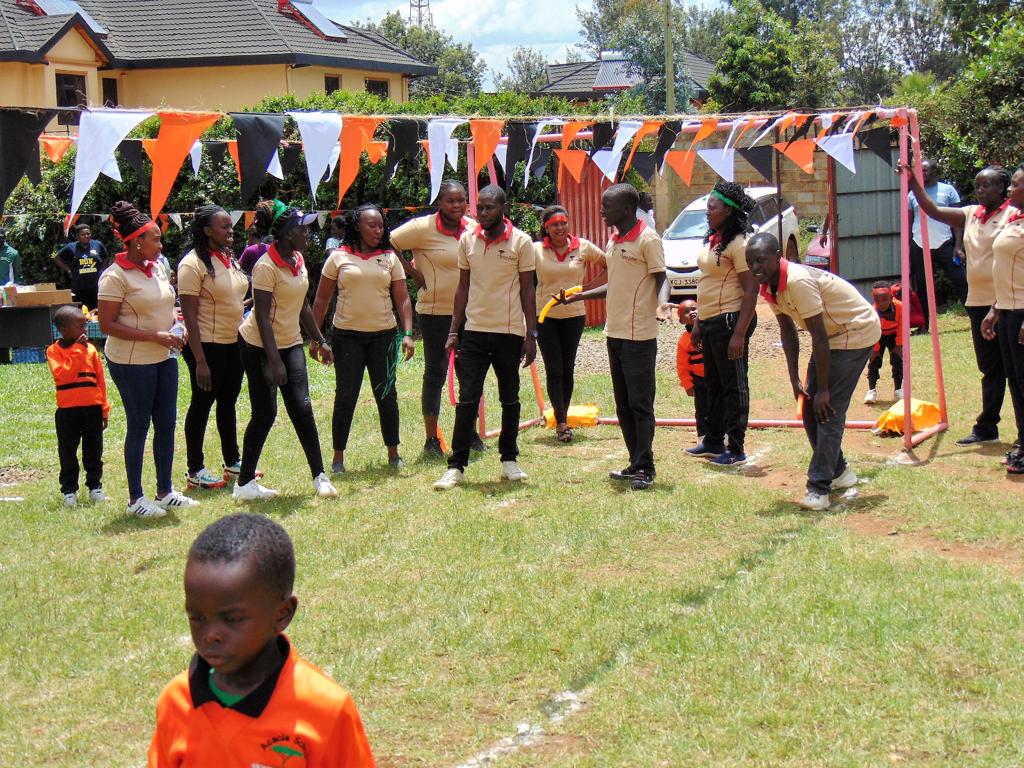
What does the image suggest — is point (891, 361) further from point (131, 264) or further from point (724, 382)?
point (131, 264)

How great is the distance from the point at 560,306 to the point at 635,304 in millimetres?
1800

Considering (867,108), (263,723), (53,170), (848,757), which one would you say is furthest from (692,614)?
(53,170)

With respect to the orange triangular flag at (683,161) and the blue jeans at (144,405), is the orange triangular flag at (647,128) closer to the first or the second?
the orange triangular flag at (683,161)

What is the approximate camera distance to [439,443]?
935 centimetres

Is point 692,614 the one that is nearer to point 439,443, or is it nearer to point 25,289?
point 439,443

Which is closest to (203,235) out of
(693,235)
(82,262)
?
(82,262)

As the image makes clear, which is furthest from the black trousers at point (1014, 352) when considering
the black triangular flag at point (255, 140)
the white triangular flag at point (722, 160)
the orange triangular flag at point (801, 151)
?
the black triangular flag at point (255, 140)

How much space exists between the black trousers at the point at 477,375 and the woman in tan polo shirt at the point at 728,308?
1427 millimetres

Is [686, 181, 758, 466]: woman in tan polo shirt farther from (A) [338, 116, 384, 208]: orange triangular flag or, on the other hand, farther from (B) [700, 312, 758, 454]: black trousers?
(A) [338, 116, 384, 208]: orange triangular flag

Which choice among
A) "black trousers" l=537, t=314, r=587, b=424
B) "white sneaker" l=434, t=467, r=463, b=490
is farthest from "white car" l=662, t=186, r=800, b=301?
"white sneaker" l=434, t=467, r=463, b=490

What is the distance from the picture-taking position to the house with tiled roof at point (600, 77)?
2073 inches

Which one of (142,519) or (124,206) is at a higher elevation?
(124,206)

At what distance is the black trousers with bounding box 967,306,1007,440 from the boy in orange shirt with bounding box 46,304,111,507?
6.39m

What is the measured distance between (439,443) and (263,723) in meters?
6.92
